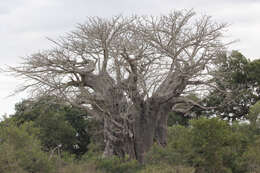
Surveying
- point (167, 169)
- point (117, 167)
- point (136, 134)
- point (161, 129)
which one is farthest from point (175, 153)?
point (161, 129)

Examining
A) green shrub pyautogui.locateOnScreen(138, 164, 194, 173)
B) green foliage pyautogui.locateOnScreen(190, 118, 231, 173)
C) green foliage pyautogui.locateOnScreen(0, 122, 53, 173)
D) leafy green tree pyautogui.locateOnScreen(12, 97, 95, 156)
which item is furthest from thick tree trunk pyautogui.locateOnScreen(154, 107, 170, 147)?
leafy green tree pyautogui.locateOnScreen(12, 97, 95, 156)

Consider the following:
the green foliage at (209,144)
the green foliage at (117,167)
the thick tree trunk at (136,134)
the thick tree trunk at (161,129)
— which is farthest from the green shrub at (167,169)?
the thick tree trunk at (161,129)

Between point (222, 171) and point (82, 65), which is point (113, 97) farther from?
point (222, 171)

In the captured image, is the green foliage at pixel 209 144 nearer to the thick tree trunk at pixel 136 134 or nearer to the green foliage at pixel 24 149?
the green foliage at pixel 24 149

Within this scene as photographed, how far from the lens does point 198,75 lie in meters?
16.1

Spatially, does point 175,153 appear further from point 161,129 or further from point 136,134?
point 161,129

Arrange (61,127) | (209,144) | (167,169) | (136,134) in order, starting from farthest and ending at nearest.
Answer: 1. (61,127)
2. (136,134)
3. (209,144)
4. (167,169)

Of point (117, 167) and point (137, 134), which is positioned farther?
point (137, 134)

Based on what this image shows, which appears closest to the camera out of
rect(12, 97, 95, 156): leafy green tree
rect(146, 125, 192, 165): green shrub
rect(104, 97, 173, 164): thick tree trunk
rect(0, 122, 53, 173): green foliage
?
rect(0, 122, 53, 173): green foliage

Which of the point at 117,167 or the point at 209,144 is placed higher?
the point at 209,144

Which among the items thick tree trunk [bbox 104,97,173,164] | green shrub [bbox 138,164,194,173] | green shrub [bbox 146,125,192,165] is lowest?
green shrub [bbox 138,164,194,173]

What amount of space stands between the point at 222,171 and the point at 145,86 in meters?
4.20

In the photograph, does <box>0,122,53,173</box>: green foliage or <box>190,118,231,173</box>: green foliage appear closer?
<box>0,122,53,173</box>: green foliage

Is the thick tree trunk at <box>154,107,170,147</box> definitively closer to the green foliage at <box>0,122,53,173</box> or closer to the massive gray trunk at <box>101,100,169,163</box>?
the massive gray trunk at <box>101,100,169,163</box>
